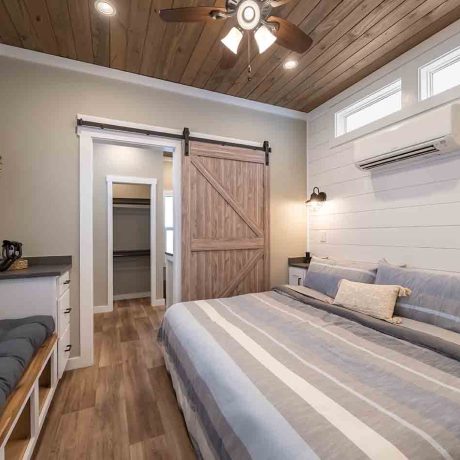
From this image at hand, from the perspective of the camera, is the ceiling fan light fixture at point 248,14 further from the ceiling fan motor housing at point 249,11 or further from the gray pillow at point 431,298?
the gray pillow at point 431,298

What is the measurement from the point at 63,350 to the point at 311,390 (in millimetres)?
2085

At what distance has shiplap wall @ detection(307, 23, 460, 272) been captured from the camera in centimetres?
211

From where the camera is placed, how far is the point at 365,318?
1804mm

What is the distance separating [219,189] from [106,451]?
2.44 m

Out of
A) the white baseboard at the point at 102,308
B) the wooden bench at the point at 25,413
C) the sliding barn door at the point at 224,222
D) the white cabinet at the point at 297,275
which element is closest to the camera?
the wooden bench at the point at 25,413

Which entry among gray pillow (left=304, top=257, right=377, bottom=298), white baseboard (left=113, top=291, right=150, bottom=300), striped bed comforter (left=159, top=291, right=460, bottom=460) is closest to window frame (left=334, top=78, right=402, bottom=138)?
gray pillow (left=304, top=257, right=377, bottom=298)

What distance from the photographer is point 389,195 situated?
8.37 feet

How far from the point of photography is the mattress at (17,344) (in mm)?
1200

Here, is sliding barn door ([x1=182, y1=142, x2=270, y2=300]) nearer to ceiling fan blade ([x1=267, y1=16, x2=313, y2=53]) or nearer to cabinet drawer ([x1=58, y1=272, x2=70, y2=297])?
cabinet drawer ([x1=58, y1=272, x2=70, y2=297])

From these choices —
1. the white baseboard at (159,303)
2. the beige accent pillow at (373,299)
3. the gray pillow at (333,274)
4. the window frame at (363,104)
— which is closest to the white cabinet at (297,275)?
the gray pillow at (333,274)

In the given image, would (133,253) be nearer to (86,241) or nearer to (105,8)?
(86,241)

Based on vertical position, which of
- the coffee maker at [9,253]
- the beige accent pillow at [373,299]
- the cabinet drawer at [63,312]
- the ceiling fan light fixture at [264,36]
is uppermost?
the ceiling fan light fixture at [264,36]

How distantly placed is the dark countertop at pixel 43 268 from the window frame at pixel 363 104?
3.17 meters

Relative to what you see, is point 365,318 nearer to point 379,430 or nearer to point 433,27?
point 379,430
